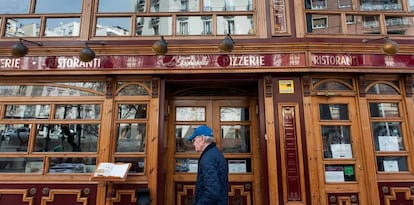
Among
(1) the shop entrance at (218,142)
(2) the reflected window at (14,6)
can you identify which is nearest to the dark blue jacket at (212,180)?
(1) the shop entrance at (218,142)

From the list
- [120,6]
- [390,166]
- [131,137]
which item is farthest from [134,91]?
[390,166]

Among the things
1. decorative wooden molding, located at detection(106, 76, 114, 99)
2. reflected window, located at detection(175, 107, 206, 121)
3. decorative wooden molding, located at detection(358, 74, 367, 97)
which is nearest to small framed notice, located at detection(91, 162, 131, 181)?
decorative wooden molding, located at detection(106, 76, 114, 99)

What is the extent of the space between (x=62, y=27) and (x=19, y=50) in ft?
2.84

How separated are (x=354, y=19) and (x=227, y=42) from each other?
2.45 meters

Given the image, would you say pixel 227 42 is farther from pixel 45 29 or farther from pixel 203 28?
pixel 45 29

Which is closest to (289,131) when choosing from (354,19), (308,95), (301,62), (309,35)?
(308,95)

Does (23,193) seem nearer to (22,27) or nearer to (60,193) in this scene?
(60,193)

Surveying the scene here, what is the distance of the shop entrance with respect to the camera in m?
4.84

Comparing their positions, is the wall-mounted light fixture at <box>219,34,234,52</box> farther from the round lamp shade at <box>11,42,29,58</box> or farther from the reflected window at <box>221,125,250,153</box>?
the round lamp shade at <box>11,42,29,58</box>

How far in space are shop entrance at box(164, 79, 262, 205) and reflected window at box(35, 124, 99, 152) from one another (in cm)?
124

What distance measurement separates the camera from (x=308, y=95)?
15.3 feet

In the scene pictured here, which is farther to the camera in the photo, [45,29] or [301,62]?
[45,29]

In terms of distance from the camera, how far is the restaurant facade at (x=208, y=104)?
4430mm

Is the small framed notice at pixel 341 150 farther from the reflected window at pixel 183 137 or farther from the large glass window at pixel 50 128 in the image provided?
the large glass window at pixel 50 128
